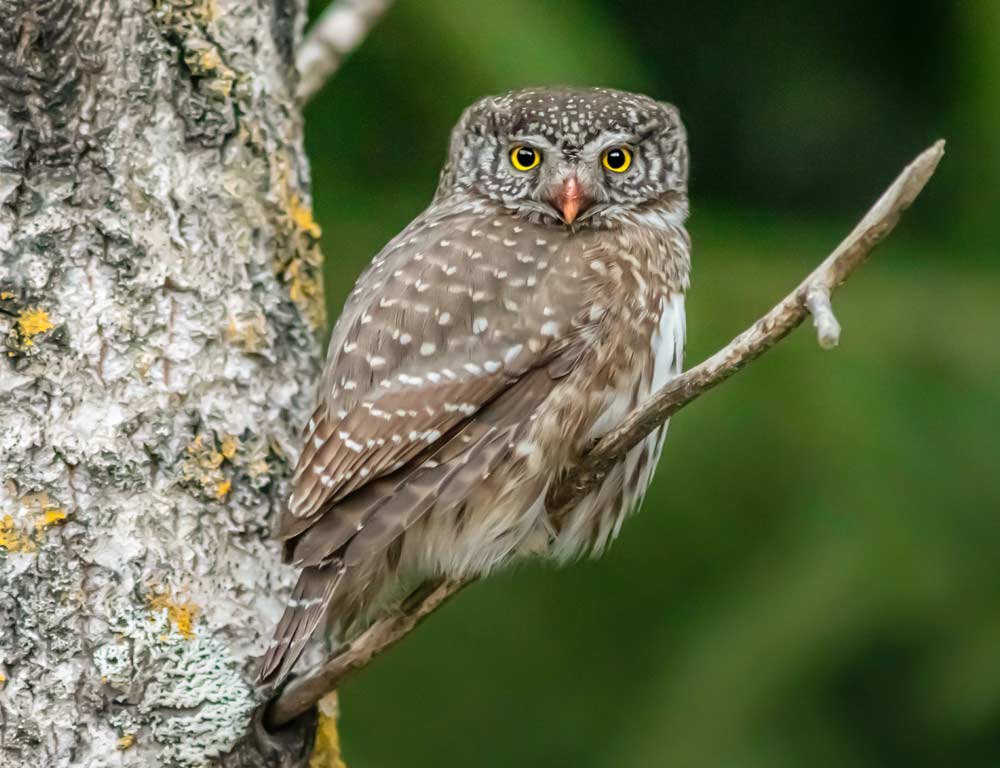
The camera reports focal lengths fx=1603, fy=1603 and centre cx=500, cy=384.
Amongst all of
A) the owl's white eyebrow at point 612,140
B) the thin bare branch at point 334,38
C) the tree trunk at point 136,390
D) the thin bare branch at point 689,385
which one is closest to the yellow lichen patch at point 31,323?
the tree trunk at point 136,390

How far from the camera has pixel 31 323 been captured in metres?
2.70

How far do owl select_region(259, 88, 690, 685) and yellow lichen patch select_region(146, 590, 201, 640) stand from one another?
17cm

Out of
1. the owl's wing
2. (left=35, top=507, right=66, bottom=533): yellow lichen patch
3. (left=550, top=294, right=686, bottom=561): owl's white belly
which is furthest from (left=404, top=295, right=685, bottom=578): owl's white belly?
(left=35, top=507, right=66, bottom=533): yellow lichen patch

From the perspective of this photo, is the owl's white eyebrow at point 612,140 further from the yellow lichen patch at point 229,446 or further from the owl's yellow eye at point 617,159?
the yellow lichen patch at point 229,446

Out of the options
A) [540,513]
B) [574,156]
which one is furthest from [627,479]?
[574,156]

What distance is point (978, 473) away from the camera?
4039mm

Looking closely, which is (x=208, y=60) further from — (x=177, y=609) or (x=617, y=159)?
(x=177, y=609)

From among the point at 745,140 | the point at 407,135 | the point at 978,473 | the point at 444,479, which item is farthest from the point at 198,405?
the point at 745,140

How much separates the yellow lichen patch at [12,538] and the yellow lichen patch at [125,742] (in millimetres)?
341

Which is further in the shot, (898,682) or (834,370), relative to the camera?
(898,682)

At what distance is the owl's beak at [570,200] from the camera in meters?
3.16

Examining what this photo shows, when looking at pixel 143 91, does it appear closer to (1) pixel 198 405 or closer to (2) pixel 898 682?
(1) pixel 198 405

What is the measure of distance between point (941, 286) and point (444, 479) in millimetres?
1897

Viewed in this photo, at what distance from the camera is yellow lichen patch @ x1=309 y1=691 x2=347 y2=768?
2.89m
